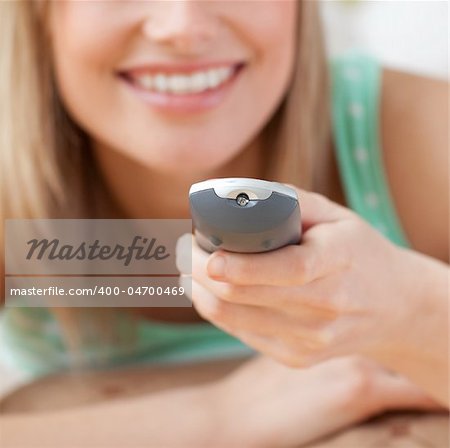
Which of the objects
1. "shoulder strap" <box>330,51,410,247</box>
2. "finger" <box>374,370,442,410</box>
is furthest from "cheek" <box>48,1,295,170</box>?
"finger" <box>374,370,442,410</box>

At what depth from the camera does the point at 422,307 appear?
1.65 feet

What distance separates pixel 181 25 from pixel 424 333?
287mm

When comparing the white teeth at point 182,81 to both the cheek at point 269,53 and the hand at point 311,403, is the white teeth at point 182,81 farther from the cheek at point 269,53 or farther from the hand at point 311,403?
the hand at point 311,403

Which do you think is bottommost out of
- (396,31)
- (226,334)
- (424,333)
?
(226,334)

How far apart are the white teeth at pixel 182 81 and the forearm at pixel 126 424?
25cm

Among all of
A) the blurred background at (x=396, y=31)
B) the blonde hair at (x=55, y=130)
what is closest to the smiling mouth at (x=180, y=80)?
the blonde hair at (x=55, y=130)

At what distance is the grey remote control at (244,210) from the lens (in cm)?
31

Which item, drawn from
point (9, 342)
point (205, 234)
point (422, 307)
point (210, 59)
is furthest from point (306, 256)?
point (9, 342)

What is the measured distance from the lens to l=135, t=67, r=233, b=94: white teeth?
0.60 meters

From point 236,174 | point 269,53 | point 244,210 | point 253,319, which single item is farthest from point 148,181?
point 244,210

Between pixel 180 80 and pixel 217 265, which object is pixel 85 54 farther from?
pixel 217 265

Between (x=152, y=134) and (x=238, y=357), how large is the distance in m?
0.24

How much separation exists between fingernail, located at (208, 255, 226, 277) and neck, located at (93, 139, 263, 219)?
1.08 feet

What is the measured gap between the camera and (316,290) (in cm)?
41
